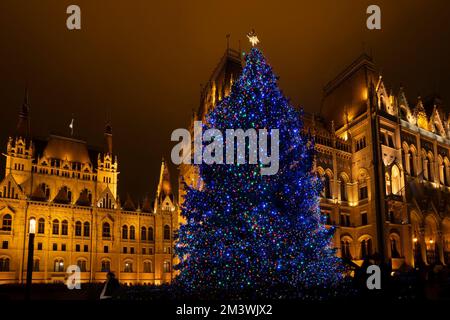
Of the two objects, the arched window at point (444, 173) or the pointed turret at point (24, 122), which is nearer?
the arched window at point (444, 173)

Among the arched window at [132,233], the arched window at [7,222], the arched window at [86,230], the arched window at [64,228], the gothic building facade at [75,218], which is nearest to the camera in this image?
the arched window at [7,222]

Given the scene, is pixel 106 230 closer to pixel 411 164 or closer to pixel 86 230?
pixel 86 230

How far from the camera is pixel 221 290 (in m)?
14.2

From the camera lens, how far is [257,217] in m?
15.5

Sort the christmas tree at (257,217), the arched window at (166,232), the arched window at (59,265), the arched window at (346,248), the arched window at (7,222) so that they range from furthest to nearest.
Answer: the arched window at (166,232) < the arched window at (59,265) < the arched window at (7,222) < the arched window at (346,248) < the christmas tree at (257,217)

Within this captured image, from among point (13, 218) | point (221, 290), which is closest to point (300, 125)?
point (221, 290)

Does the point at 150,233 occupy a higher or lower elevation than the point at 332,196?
lower

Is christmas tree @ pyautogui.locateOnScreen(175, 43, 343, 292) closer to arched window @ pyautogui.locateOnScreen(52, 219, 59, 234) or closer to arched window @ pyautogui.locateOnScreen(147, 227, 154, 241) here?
arched window @ pyautogui.locateOnScreen(52, 219, 59, 234)

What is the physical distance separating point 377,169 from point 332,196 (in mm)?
5116

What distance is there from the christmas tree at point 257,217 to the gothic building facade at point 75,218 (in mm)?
38947

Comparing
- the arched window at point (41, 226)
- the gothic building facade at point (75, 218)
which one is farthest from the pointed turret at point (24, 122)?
the arched window at point (41, 226)

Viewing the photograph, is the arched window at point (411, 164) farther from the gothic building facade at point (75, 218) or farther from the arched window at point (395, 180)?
the gothic building facade at point (75, 218)

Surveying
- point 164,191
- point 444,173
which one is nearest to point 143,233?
point 164,191

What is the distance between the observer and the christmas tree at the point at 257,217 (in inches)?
596
